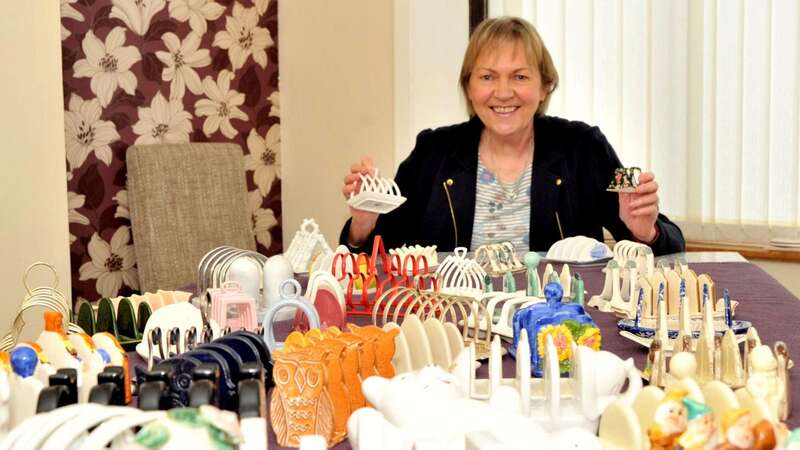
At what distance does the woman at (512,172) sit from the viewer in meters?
2.96

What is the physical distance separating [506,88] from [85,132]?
1.57 metres

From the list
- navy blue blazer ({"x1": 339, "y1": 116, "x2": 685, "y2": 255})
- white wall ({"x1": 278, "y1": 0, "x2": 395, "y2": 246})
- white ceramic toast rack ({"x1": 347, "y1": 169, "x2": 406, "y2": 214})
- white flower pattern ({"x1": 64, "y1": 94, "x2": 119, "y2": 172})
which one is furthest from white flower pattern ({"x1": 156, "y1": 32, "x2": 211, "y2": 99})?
white ceramic toast rack ({"x1": 347, "y1": 169, "x2": 406, "y2": 214})

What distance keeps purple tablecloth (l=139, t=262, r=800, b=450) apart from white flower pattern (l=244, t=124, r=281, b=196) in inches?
83.3

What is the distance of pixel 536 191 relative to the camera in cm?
297

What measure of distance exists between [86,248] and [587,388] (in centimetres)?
291

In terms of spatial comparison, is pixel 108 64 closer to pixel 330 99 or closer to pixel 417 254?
pixel 330 99

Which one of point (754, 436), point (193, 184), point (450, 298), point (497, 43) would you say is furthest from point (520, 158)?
point (754, 436)

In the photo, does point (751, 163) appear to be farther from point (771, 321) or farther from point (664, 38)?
point (771, 321)

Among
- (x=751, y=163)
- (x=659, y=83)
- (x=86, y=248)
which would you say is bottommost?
(x=86, y=248)

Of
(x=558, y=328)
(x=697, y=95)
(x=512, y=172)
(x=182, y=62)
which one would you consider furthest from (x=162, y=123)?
(x=558, y=328)

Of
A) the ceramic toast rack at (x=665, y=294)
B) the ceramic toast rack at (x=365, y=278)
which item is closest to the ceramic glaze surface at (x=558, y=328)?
the ceramic toast rack at (x=665, y=294)

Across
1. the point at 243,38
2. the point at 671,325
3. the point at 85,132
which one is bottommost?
the point at 671,325

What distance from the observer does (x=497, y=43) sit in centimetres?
300

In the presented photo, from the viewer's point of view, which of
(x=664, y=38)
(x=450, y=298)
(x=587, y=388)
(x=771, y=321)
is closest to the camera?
(x=587, y=388)
